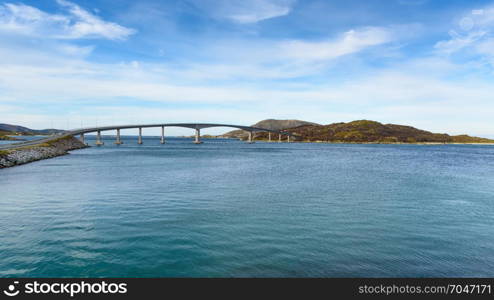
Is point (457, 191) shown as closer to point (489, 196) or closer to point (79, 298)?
point (489, 196)

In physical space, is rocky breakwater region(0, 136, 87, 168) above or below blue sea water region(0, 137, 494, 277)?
above

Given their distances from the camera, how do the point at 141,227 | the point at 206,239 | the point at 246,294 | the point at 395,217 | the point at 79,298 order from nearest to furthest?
1. the point at 79,298
2. the point at 246,294
3. the point at 206,239
4. the point at 141,227
5. the point at 395,217

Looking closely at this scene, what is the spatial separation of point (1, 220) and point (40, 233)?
5274 mm

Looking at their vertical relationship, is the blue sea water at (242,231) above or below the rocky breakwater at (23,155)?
below

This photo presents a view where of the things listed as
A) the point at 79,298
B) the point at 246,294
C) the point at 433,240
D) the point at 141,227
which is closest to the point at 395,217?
the point at 433,240

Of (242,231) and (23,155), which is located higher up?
(23,155)

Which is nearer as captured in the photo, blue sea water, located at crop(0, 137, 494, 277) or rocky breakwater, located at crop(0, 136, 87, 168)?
blue sea water, located at crop(0, 137, 494, 277)

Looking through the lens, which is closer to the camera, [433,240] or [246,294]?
[246,294]

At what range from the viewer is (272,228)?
759 inches

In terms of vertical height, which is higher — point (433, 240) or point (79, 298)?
point (79, 298)

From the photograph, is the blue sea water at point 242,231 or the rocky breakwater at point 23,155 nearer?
the blue sea water at point 242,231

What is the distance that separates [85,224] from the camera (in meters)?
19.8

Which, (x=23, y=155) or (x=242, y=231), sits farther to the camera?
(x=23, y=155)

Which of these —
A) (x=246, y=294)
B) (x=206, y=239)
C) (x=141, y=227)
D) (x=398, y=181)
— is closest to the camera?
(x=246, y=294)
